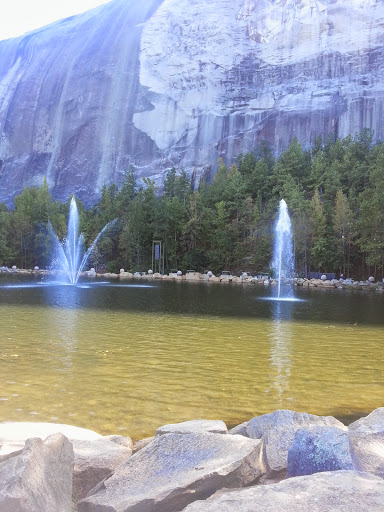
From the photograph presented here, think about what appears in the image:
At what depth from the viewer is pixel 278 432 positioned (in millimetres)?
3484

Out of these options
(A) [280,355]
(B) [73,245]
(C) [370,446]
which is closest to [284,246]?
(B) [73,245]

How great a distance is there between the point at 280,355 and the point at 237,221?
33727mm

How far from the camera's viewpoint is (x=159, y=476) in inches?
111

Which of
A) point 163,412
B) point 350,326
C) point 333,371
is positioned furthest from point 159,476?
point 350,326

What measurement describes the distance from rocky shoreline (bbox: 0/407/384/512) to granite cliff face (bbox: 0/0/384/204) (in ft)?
195

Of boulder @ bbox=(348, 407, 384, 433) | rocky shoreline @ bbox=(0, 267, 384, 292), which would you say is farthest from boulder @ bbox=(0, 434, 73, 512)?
rocky shoreline @ bbox=(0, 267, 384, 292)

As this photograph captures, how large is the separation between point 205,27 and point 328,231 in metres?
43.1

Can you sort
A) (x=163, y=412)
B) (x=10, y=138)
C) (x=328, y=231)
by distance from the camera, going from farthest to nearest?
(x=10, y=138)
(x=328, y=231)
(x=163, y=412)

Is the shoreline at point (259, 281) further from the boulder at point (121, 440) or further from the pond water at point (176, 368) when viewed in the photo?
the boulder at point (121, 440)

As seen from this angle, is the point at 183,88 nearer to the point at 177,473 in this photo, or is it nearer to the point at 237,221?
the point at 237,221

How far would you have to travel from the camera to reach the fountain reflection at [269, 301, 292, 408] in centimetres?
581

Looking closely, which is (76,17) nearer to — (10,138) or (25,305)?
(10,138)

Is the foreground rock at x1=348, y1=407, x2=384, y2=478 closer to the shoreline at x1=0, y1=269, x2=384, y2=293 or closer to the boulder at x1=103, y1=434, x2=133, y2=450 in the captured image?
the boulder at x1=103, y1=434, x2=133, y2=450

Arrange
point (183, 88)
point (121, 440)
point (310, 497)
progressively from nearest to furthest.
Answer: point (310, 497)
point (121, 440)
point (183, 88)
